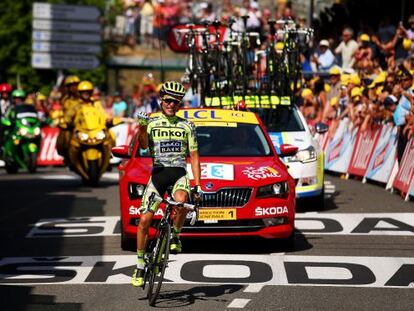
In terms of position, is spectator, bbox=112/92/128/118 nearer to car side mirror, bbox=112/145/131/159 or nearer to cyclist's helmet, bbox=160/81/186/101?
car side mirror, bbox=112/145/131/159

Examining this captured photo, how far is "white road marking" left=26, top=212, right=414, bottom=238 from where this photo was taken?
1666cm

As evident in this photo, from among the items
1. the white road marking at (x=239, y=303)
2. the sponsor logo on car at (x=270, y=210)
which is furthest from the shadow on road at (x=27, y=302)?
the sponsor logo on car at (x=270, y=210)

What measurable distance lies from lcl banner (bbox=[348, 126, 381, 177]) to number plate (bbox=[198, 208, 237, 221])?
11.0m

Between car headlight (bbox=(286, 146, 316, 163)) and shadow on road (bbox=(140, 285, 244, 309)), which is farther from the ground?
→ shadow on road (bbox=(140, 285, 244, 309))

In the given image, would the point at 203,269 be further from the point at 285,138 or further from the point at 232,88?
the point at 232,88

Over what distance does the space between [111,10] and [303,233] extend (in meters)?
55.7

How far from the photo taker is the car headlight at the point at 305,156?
19062 millimetres

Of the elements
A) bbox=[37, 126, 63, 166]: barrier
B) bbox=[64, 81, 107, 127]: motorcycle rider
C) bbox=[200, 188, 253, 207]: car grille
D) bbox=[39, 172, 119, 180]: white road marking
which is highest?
bbox=[200, 188, 253, 207]: car grille

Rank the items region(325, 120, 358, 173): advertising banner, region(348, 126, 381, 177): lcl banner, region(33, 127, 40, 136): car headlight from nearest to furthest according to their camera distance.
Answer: region(348, 126, 381, 177): lcl banner
region(325, 120, 358, 173): advertising banner
region(33, 127, 40, 136): car headlight

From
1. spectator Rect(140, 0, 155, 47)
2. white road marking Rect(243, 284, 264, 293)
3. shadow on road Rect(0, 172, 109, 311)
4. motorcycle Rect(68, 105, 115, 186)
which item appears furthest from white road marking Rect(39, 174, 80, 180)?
spectator Rect(140, 0, 155, 47)

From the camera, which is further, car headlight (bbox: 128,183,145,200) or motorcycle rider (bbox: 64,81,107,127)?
motorcycle rider (bbox: 64,81,107,127)

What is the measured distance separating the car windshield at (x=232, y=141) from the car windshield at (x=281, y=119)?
11.5ft

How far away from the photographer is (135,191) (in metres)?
14.5

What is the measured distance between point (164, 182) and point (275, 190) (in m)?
3.17
